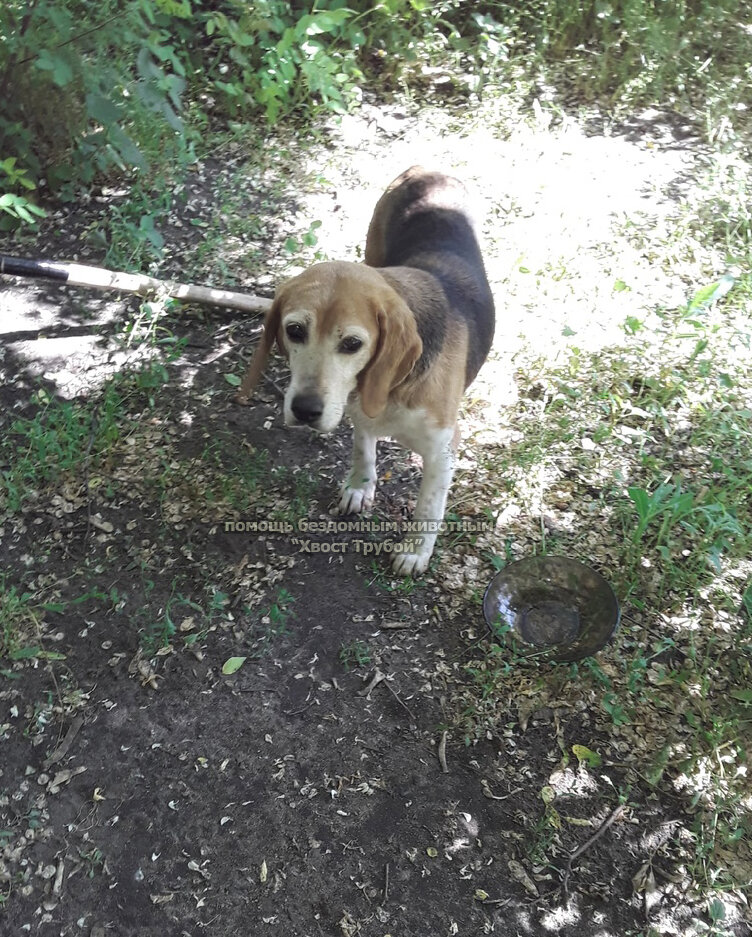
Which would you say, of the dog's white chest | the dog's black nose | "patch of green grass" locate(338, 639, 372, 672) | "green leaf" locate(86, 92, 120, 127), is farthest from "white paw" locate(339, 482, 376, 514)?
"green leaf" locate(86, 92, 120, 127)

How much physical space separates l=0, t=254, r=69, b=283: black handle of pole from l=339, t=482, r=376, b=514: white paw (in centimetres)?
196

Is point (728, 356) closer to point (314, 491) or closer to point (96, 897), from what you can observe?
point (314, 491)

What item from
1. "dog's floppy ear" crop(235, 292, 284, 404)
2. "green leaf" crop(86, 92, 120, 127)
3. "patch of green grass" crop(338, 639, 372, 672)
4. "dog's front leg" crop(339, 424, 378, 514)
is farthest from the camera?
"green leaf" crop(86, 92, 120, 127)

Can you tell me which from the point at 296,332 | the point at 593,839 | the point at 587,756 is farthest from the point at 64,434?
the point at 593,839

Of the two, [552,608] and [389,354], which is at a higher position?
[389,354]

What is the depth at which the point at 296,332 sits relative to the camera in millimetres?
2688

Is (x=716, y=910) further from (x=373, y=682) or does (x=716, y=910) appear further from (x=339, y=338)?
(x=339, y=338)

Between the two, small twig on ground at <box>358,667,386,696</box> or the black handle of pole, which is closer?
small twig on ground at <box>358,667,386,696</box>

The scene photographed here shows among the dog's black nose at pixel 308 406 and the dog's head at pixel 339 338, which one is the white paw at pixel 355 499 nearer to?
the dog's head at pixel 339 338

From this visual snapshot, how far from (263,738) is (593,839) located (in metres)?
1.22

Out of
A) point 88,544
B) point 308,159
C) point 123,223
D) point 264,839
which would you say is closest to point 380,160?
point 308,159

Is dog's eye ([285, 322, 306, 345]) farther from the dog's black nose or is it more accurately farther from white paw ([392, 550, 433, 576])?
white paw ([392, 550, 433, 576])

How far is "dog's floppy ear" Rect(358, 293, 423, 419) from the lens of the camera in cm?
269

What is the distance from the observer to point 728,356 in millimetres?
4398
